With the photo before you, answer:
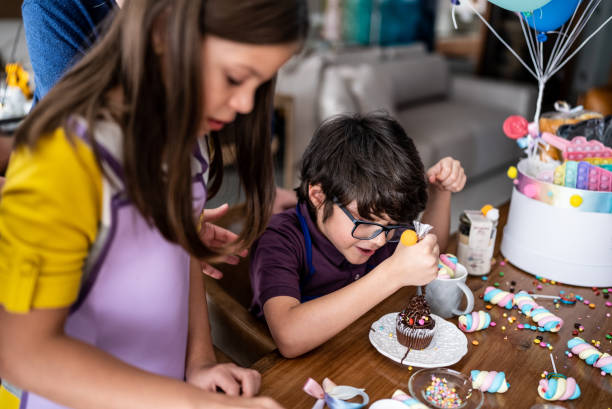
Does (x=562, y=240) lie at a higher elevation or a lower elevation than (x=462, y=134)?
higher

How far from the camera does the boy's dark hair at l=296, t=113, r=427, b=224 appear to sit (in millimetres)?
1158

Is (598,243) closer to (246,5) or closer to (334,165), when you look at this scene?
(334,165)

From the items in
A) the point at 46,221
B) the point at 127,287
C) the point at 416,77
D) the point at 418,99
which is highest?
the point at 46,221

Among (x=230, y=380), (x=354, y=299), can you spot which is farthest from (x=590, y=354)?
(x=230, y=380)

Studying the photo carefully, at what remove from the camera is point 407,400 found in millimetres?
847

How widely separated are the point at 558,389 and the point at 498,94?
4634 millimetres

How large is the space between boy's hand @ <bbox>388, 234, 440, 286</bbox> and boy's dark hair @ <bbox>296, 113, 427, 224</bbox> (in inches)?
6.9

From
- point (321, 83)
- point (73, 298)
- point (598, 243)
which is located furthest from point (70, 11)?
point (321, 83)

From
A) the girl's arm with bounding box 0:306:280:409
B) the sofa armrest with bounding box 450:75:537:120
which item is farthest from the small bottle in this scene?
the sofa armrest with bounding box 450:75:537:120

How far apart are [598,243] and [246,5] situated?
3.41ft

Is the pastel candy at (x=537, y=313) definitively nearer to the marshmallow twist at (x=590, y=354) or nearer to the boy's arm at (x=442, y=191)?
the marshmallow twist at (x=590, y=354)

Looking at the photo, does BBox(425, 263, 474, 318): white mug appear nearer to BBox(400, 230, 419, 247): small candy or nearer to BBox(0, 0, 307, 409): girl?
BBox(400, 230, 419, 247): small candy

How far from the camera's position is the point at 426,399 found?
0.87m

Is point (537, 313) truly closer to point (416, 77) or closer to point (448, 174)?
point (448, 174)
